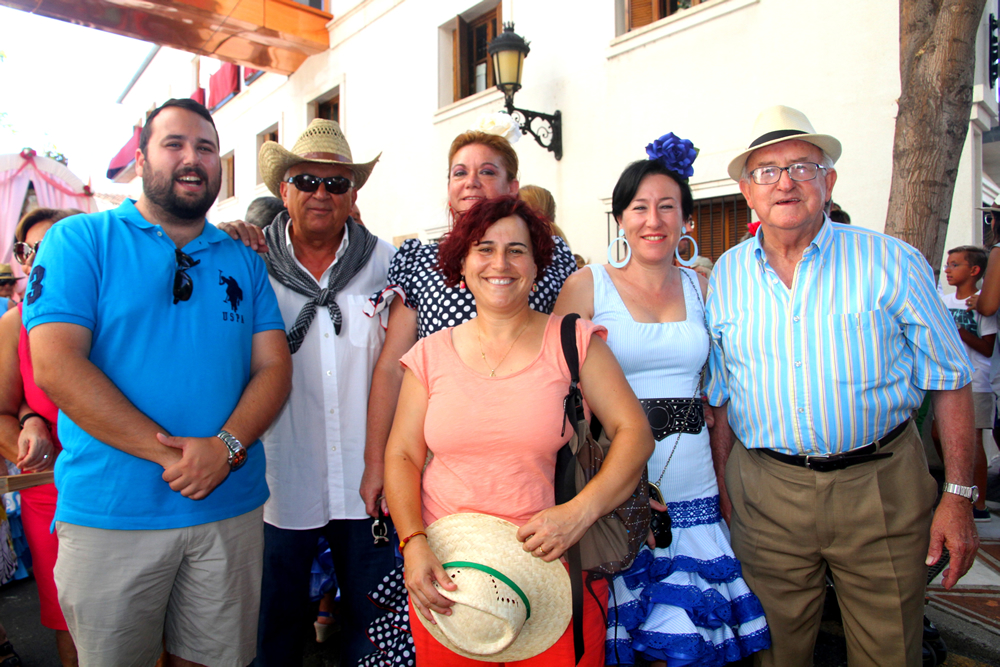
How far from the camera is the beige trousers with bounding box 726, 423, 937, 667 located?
2.08m

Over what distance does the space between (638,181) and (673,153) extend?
175 mm

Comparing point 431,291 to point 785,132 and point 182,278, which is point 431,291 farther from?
point 785,132

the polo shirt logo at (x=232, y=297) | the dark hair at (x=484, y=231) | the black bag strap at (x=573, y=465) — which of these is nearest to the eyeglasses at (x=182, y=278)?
the polo shirt logo at (x=232, y=297)

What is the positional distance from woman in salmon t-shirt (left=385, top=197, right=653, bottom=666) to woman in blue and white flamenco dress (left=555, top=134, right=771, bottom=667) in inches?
11.1

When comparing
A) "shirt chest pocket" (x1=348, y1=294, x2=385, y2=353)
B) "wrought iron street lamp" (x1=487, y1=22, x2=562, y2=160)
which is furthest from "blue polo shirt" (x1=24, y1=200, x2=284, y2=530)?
"wrought iron street lamp" (x1=487, y1=22, x2=562, y2=160)

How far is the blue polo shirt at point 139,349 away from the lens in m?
1.87

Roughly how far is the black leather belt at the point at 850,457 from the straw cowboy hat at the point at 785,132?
1.00 m

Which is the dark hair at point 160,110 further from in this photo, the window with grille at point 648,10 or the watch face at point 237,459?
the window with grille at point 648,10

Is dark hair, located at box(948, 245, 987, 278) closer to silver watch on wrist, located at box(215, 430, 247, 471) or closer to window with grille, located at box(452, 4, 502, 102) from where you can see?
silver watch on wrist, located at box(215, 430, 247, 471)

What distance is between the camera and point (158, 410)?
6.37 feet

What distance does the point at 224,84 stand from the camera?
14812 mm

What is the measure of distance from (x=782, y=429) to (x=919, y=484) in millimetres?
497

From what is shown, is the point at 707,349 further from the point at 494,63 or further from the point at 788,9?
the point at 494,63

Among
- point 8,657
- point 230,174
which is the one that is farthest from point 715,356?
point 230,174
